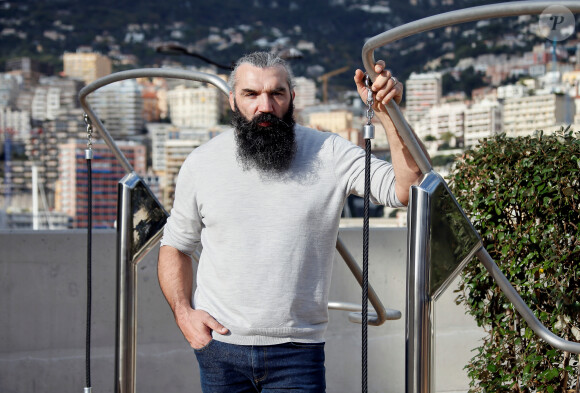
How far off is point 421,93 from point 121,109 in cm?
3418

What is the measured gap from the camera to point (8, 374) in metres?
3.87

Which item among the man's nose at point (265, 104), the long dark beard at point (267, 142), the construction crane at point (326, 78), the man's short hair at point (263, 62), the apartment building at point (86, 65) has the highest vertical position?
the apartment building at point (86, 65)

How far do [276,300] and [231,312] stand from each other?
4.9 inches

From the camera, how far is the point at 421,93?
62.5 m

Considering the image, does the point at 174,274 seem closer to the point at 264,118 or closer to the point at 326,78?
the point at 264,118

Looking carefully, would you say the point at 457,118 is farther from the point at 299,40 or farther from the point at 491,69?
the point at 299,40

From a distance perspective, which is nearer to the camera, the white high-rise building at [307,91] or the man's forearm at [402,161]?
the man's forearm at [402,161]

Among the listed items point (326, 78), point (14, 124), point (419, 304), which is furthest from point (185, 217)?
point (14, 124)

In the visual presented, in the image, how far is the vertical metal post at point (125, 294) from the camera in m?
2.60

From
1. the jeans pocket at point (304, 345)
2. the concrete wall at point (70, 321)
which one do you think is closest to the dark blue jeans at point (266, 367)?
the jeans pocket at point (304, 345)

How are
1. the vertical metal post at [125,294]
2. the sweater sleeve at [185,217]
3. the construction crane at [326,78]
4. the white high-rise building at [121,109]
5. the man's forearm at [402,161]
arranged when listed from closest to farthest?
the man's forearm at [402,161], the sweater sleeve at [185,217], the vertical metal post at [125,294], the construction crane at [326,78], the white high-rise building at [121,109]

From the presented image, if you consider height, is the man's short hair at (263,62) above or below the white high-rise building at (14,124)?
below

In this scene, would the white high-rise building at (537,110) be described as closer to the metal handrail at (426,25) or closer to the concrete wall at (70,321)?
the concrete wall at (70,321)

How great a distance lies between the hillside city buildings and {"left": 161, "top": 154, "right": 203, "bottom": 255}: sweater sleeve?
52.7 m
